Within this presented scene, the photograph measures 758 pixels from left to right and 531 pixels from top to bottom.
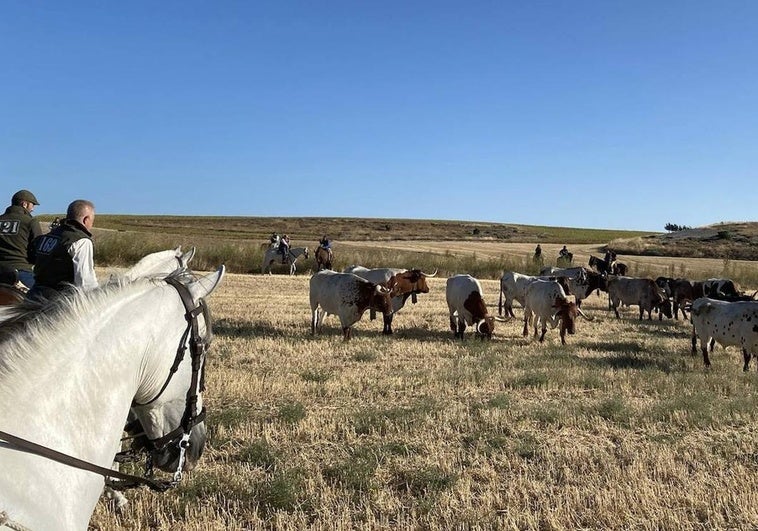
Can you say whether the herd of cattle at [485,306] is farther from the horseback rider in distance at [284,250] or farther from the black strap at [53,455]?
the horseback rider in distance at [284,250]

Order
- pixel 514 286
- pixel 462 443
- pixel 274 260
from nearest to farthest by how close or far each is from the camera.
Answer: pixel 462 443 → pixel 514 286 → pixel 274 260

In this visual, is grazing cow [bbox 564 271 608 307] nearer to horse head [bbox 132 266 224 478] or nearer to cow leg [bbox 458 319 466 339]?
cow leg [bbox 458 319 466 339]

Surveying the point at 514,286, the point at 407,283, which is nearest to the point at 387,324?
the point at 407,283

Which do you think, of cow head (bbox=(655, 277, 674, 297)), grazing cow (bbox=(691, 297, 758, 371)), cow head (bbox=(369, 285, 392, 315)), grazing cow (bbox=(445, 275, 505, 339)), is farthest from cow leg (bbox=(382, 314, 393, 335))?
cow head (bbox=(655, 277, 674, 297))

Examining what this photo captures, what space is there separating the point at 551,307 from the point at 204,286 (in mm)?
12816

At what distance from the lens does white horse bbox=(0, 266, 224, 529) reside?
242 cm

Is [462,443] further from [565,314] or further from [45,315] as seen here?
[565,314]

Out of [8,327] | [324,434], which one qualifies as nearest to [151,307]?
[8,327]

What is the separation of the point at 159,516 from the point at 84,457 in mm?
2474

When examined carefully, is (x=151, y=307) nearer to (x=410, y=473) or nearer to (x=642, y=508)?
(x=410, y=473)

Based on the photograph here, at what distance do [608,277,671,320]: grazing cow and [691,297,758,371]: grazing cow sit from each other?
893 cm

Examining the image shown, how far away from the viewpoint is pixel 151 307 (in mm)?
3023

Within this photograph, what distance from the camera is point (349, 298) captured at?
14.0m

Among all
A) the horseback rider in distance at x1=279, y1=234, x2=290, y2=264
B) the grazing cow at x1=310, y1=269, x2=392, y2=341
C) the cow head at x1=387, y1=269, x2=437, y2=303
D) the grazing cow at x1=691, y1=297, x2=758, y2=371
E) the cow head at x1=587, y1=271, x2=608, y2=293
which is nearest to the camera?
the grazing cow at x1=691, y1=297, x2=758, y2=371
